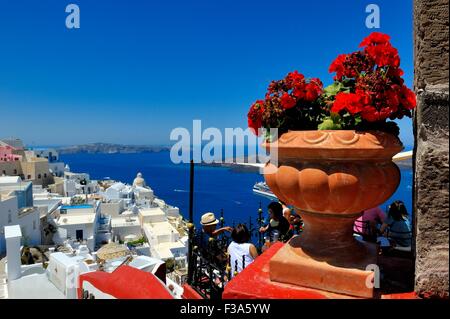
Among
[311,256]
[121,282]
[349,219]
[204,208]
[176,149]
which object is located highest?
[176,149]

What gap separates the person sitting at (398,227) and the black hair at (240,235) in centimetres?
137

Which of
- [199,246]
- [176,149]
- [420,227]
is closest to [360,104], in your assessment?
[420,227]

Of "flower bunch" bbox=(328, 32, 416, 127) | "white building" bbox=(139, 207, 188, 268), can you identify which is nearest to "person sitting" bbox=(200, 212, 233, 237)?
"flower bunch" bbox=(328, 32, 416, 127)

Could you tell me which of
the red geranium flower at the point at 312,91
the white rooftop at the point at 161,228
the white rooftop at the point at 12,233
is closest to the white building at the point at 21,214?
the white rooftop at the point at 12,233

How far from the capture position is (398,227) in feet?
11.0

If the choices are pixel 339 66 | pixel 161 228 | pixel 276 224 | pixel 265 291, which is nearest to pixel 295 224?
pixel 276 224

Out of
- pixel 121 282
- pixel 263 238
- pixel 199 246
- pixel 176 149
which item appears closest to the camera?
pixel 121 282

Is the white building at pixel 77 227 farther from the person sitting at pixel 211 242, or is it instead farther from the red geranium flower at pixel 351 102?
the red geranium flower at pixel 351 102

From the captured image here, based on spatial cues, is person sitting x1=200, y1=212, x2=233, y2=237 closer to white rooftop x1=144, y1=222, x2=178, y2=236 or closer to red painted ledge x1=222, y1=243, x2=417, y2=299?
red painted ledge x1=222, y1=243, x2=417, y2=299

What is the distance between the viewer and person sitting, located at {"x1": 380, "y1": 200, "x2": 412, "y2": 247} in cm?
329

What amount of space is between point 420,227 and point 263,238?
2271mm
